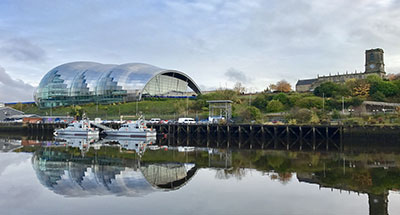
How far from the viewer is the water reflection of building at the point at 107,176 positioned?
16.6 meters

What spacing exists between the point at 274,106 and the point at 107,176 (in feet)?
153

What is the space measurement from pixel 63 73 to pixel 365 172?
85854mm

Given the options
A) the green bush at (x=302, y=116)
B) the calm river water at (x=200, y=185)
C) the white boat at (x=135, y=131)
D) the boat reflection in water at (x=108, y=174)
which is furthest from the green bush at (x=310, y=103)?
the boat reflection in water at (x=108, y=174)

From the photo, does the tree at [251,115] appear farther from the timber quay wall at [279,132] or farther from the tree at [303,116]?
the timber quay wall at [279,132]

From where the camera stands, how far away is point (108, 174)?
20469 millimetres

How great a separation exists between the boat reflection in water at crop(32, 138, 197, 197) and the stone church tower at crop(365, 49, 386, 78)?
286 feet

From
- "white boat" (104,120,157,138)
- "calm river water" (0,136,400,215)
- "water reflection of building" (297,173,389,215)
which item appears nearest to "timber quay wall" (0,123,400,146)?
"white boat" (104,120,157,138)

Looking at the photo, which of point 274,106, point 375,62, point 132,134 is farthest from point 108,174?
point 375,62

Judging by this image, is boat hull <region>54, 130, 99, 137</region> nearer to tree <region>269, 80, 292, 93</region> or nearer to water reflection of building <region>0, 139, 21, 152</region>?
water reflection of building <region>0, 139, 21, 152</region>

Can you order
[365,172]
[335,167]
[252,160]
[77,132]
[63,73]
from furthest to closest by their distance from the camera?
[63,73] < [77,132] < [252,160] < [335,167] < [365,172]

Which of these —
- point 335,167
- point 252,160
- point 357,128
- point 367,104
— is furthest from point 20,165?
point 367,104

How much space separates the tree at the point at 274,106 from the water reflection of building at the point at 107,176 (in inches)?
1621

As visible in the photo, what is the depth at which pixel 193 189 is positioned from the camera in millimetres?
16641

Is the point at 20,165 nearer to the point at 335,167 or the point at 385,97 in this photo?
the point at 335,167
